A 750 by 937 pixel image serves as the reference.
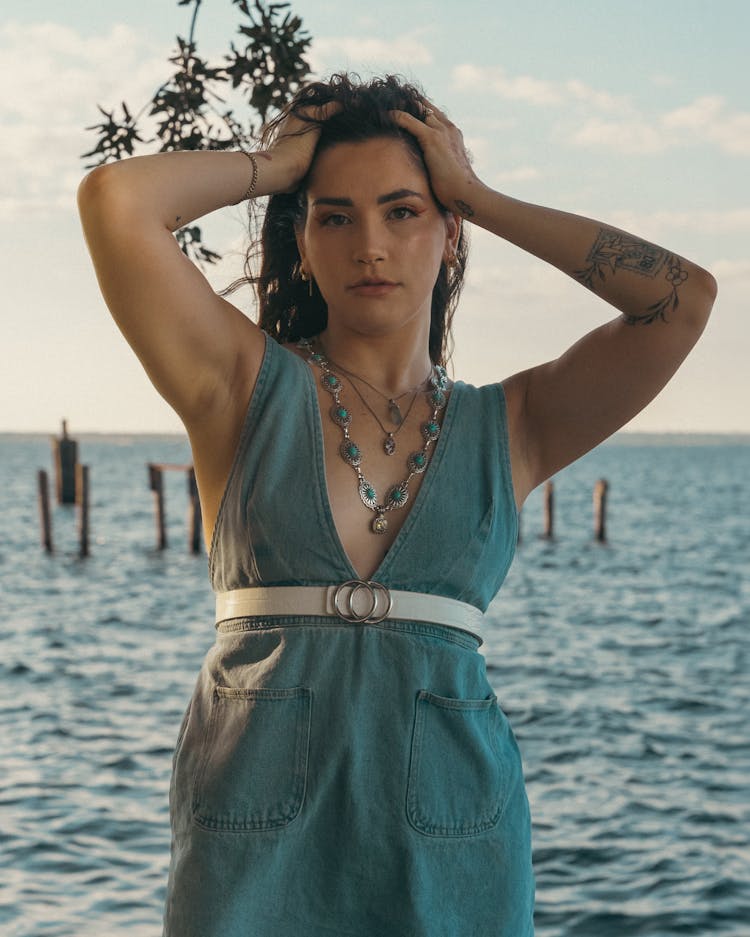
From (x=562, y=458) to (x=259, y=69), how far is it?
1.18m

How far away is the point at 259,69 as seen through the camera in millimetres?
2971

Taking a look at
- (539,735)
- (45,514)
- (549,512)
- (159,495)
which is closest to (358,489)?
(539,735)

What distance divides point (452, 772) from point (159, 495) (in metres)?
22.4

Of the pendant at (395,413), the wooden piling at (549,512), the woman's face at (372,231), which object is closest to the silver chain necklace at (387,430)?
the pendant at (395,413)

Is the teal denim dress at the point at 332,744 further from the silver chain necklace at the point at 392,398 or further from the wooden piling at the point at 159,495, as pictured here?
the wooden piling at the point at 159,495

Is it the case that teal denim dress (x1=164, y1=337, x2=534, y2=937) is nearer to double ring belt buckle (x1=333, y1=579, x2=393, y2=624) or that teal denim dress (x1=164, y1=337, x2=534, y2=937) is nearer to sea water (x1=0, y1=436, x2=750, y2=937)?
double ring belt buckle (x1=333, y1=579, x2=393, y2=624)

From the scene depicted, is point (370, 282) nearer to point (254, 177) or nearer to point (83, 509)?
point (254, 177)

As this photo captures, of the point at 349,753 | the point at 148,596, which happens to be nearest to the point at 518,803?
the point at 349,753

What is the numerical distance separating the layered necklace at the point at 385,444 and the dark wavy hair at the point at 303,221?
0.14 m

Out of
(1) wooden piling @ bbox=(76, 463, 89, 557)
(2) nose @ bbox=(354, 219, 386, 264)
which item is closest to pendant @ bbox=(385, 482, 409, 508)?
(2) nose @ bbox=(354, 219, 386, 264)

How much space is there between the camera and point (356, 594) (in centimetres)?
202

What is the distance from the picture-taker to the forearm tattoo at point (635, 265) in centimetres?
217

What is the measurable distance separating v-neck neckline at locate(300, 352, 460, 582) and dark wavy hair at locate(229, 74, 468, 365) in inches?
9.2

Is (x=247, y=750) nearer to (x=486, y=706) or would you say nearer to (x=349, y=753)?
(x=349, y=753)
